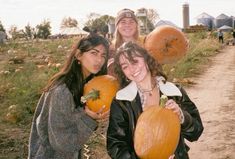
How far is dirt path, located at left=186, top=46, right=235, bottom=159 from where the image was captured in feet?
19.5

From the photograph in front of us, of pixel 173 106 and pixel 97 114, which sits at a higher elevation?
pixel 173 106

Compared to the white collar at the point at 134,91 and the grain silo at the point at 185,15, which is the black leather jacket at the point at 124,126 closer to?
the white collar at the point at 134,91

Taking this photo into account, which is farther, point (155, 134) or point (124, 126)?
point (124, 126)

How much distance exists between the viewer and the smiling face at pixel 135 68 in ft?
8.61

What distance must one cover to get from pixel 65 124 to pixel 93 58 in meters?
0.53

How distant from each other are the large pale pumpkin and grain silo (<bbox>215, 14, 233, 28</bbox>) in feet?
233

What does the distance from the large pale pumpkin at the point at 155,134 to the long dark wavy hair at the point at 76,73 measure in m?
0.61

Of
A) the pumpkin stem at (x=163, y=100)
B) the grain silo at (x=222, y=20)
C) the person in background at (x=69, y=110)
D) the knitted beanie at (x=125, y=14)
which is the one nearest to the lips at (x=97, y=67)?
the person in background at (x=69, y=110)

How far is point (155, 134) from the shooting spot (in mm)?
2434

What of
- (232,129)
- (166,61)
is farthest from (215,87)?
(166,61)

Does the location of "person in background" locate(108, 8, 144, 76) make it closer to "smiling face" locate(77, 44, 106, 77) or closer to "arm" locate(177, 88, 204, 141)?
"smiling face" locate(77, 44, 106, 77)

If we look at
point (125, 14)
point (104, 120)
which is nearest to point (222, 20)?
point (125, 14)

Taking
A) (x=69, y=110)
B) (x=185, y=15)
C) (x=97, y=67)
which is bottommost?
(x=185, y=15)

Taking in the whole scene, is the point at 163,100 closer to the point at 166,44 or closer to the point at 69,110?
the point at 69,110
